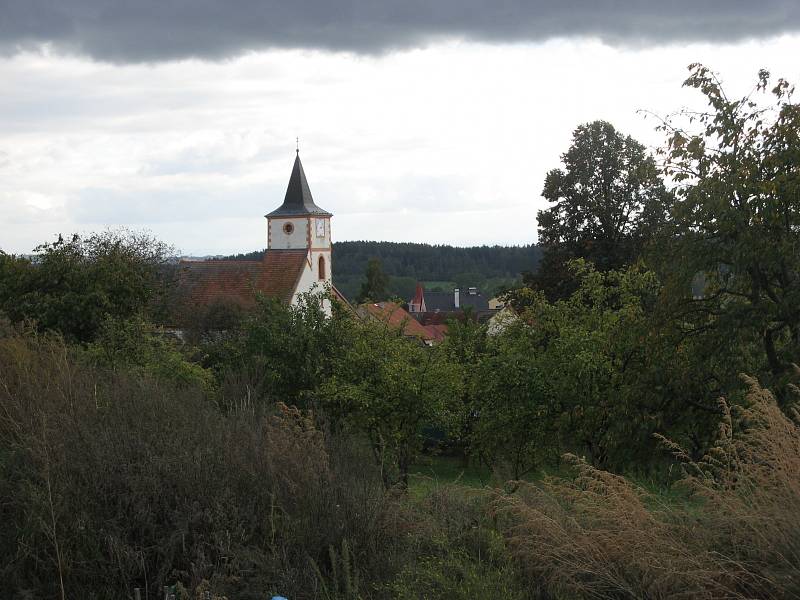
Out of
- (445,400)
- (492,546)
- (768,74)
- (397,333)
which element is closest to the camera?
(492,546)

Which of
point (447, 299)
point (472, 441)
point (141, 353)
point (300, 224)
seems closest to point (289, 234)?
point (300, 224)

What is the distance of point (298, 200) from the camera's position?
3187 inches

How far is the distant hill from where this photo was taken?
502ft

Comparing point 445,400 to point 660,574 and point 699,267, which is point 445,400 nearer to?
point 699,267

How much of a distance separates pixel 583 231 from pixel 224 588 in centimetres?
2867

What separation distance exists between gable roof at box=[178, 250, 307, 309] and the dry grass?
46.0 m

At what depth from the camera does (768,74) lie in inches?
508

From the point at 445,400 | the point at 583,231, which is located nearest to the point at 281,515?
the point at 445,400

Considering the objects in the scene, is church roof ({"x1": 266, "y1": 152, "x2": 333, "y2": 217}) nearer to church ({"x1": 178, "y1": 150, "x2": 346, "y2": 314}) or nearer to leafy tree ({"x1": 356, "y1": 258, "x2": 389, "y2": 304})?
church ({"x1": 178, "y1": 150, "x2": 346, "y2": 314})

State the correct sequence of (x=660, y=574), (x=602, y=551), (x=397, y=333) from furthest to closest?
(x=397, y=333)
(x=602, y=551)
(x=660, y=574)

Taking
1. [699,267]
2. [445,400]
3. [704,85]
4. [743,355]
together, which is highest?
[704,85]

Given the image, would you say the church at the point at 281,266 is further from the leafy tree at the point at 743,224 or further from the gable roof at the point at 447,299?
the gable roof at the point at 447,299

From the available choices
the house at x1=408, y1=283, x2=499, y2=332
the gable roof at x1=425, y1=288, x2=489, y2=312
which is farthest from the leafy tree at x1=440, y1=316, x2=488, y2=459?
the gable roof at x1=425, y1=288, x2=489, y2=312

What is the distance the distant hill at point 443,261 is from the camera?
15312 centimetres
